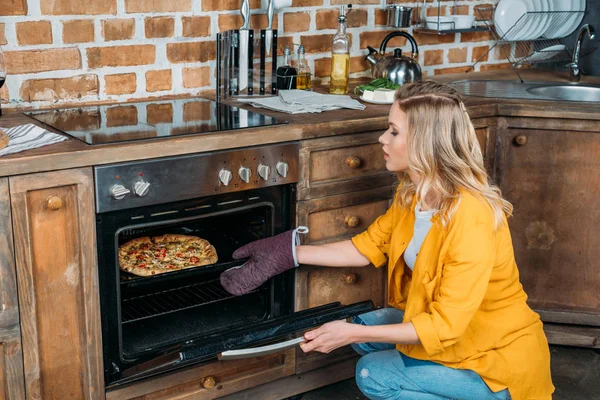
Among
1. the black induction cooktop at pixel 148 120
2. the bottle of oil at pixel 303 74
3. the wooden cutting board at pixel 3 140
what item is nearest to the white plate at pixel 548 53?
the bottle of oil at pixel 303 74

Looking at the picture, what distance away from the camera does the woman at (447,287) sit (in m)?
1.94

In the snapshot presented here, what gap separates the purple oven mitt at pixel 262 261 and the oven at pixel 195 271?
0.04 m

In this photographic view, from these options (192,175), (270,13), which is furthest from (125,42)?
(192,175)

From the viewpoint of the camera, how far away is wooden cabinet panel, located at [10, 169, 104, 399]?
196cm

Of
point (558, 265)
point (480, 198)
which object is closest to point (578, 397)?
point (558, 265)

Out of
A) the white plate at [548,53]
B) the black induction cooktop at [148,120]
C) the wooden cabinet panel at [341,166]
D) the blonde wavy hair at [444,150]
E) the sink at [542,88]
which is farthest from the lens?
the white plate at [548,53]

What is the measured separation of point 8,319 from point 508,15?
2.67 m

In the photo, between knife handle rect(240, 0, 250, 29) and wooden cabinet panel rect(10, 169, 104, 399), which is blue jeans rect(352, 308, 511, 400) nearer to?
wooden cabinet panel rect(10, 169, 104, 399)

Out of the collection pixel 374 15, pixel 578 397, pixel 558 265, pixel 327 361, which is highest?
pixel 374 15

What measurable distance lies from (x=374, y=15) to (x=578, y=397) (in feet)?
5.63

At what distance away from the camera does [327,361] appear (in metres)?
2.69

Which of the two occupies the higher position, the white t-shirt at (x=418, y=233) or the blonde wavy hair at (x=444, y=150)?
the blonde wavy hair at (x=444, y=150)

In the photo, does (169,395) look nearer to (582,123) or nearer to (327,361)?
(327,361)

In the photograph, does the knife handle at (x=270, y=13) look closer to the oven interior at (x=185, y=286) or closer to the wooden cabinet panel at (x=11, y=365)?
the oven interior at (x=185, y=286)
